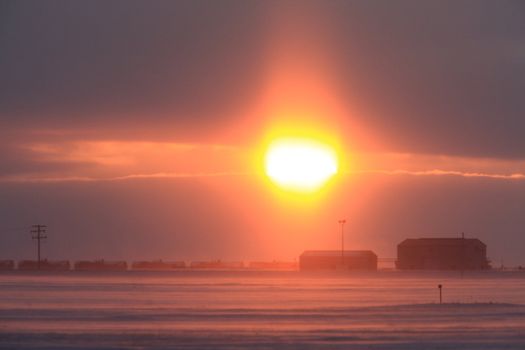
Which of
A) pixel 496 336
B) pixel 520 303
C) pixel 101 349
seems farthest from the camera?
pixel 520 303

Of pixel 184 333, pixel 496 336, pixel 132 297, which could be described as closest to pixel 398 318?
pixel 496 336

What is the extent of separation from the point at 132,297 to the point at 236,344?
128ft

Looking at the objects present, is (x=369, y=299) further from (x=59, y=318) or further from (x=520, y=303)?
(x=59, y=318)

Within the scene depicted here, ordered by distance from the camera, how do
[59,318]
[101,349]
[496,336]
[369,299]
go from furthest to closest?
[369,299]
[59,318]
[496,336]
[101,349]

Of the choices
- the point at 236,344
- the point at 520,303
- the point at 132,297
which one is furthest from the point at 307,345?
the point at 132,297

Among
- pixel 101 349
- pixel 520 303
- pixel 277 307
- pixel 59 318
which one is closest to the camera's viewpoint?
pixel 101 349

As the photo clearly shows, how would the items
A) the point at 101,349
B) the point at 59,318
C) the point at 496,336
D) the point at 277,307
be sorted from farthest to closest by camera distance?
the point at 277,307, the point at 59,318, the point at 496,336, the point at 101,349

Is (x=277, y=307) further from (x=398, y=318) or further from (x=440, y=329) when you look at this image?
(x=440, y=329)

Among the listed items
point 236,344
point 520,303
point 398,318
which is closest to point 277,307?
point 398,318

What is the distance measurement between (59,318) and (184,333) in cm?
1166

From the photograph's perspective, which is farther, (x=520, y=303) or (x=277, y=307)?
(x=520, y=303)

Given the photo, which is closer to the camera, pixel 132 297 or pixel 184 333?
pixel 184 333

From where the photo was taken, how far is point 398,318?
6003 centimetres

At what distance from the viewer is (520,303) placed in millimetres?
75500
